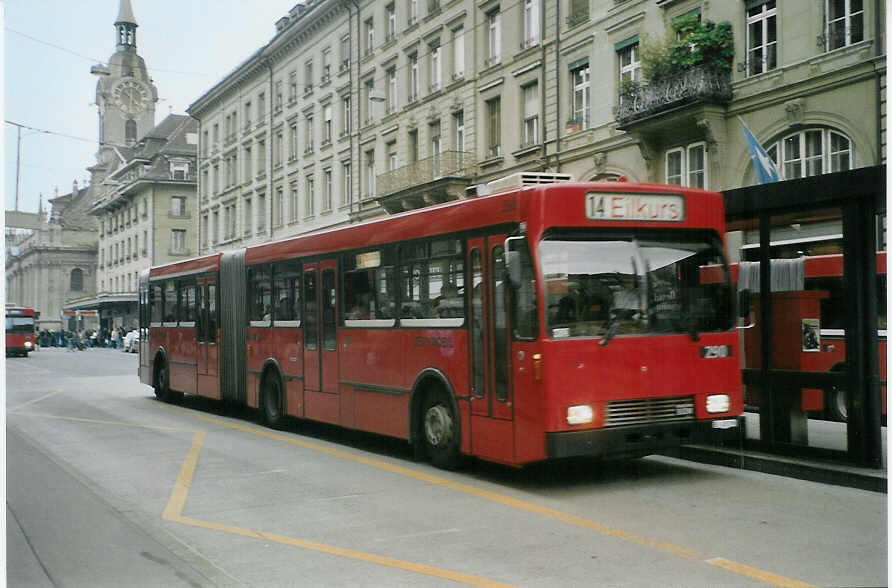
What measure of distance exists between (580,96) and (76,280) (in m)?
18.2

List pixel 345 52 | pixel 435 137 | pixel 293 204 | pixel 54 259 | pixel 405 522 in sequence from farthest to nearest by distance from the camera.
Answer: pixel 435 137
pixel 345 52
pixel 293 204
pixel 54 259
pixel 405 522

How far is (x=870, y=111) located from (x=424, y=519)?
8.23m

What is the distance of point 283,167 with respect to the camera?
17500 millimetres

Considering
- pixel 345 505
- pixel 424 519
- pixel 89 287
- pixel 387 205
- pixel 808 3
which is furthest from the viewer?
pixel 387 205

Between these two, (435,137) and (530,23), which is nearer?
(530,23)

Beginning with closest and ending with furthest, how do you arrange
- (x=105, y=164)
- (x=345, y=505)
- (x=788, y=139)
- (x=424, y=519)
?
(x=424, y=519)
(x=345, y=505)
(x=105, y=164)
(x=788, y=139)

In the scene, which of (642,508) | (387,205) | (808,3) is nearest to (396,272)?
(642,508)

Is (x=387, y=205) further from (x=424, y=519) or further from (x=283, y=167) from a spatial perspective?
(x=424, y=519)

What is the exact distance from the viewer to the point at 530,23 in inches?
1089

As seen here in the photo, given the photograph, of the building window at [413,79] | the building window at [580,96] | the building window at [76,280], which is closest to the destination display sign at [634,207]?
the building window at [76,280]

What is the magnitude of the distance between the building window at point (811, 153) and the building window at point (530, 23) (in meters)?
9.90

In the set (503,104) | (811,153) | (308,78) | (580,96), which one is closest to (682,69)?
(811,153)

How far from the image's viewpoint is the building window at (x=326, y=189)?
16.0 meters

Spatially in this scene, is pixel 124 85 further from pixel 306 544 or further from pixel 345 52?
pixel 345 52
